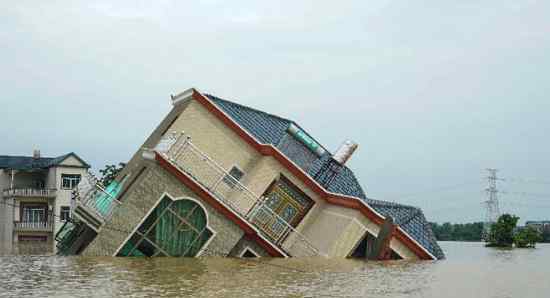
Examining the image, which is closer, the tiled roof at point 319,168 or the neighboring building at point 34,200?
the tiled roof at point 319,168

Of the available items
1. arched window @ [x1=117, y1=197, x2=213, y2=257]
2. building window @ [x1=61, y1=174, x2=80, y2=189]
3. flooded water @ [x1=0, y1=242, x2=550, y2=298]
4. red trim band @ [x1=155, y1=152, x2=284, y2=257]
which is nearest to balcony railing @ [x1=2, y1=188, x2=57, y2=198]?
building window @ [x1=61, y1=174, x2=80, y2=189]

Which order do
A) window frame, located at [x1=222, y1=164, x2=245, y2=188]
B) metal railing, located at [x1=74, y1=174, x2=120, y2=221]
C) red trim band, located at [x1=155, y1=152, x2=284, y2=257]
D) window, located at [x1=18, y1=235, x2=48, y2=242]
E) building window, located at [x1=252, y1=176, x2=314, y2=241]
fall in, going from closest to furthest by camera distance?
red trim band, located at [x1=155, y1=152, x2=284, y2=257]
metal railing, located at [x1=74, y1=174, x2=120, y2=221]
window frame, located at [x1=222, y1=164, x2=245, y2=188]
building window, located at [x1=252, y1=176, x2=314, y2=241]
window, located at [x1=18, y1=235, x2=48, y2=242]

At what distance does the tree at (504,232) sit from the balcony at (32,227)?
4758cm

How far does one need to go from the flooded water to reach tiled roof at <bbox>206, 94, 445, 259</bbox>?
7.94m

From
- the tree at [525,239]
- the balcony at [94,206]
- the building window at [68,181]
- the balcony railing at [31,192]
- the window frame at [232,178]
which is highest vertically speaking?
the building window at [68,181]

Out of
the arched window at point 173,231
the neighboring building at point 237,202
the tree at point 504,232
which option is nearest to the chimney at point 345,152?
the neighboring building at point 237,202

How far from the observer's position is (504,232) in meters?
76.9

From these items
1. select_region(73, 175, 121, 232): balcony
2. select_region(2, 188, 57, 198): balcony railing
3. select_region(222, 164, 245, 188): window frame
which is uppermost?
select_region(2, 188, 57, 198): balcony railing

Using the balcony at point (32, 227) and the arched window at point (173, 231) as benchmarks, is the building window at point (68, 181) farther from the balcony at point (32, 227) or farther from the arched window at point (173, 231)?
the arched window at point (173, 231)

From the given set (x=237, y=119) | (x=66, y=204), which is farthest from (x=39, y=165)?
(x=237, y=119)

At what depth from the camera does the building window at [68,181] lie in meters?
67.2

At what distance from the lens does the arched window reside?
26.2 metres

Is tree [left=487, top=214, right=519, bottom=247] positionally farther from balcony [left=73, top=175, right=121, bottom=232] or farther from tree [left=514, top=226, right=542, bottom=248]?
balcony [left=73, top=175, right=121, bottom=232]

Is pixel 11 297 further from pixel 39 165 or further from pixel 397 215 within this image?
pixel 39 165
